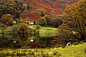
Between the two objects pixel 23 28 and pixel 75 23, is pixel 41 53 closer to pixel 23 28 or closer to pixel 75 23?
pixel 75 23

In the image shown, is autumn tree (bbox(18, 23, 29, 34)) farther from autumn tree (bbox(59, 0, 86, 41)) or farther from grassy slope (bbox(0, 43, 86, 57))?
grassy slope (bbox(0, 43, 86, 57))

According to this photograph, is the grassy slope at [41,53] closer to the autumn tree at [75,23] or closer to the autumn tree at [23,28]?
the autumn tree at [75,23]

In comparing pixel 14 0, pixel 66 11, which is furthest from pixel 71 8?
pixel 14 0

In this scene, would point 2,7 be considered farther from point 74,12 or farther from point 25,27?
point 74,12

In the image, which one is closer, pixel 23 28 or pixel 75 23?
pixel 75 23

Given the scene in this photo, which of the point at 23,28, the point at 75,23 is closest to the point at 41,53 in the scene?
the point at 75,23

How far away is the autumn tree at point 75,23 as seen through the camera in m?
20.9

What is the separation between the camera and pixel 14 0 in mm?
181375

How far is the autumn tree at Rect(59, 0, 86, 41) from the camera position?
2094 cm

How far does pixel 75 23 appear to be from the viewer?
71.5 ft

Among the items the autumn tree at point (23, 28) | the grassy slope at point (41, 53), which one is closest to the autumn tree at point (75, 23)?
the grassy slope at point (41, 53)

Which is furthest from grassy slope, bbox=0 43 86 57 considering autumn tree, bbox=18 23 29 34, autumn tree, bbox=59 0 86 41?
autumn tree, bbox=18 23 29 34

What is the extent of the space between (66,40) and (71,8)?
671 centimetres

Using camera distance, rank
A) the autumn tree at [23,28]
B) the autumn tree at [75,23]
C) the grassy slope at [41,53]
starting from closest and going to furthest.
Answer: the grassy slope at [41,53] < the autumn tree at [75,23] < the autumn tree at [23,28]
